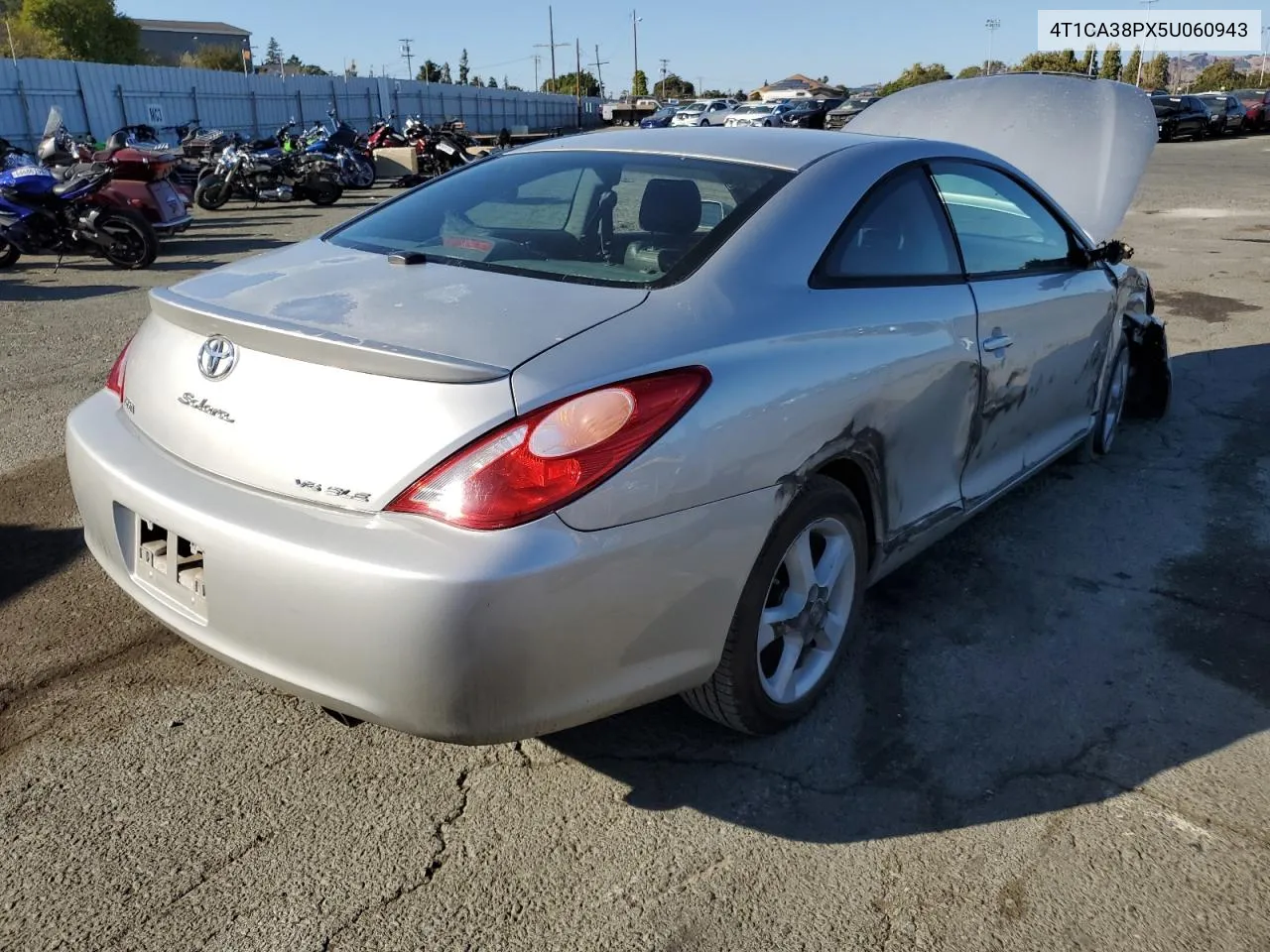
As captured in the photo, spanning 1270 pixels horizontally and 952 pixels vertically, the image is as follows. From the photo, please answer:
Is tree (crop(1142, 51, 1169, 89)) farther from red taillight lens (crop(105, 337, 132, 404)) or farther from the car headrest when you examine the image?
red taillight lens (crop(105, 337, 132, 404))

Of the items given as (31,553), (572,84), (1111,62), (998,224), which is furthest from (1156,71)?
(31,553)

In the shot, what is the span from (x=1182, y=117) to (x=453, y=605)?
4142 centimetres

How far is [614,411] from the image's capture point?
2.10 m

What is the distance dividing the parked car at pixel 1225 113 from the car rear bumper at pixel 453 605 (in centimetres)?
4330

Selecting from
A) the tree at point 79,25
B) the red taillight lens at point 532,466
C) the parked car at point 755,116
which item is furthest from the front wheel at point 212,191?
the tree at point 79,25

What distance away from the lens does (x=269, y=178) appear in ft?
53.4

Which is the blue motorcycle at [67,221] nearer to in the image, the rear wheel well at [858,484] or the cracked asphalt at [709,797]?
the cracked asphalt at [709,797]

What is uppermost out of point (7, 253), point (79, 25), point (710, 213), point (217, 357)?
point (79, 25)

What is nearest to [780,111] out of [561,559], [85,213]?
[85,213]

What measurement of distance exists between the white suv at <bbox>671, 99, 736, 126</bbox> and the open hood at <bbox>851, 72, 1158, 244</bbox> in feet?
110

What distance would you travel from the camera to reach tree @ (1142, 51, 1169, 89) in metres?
91.6

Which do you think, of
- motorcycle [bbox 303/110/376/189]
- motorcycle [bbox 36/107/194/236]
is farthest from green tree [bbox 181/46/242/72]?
motorcycle [bbox 36/107/194/236]

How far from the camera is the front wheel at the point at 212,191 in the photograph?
51.2ft

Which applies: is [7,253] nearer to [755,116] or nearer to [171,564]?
[171,564]
